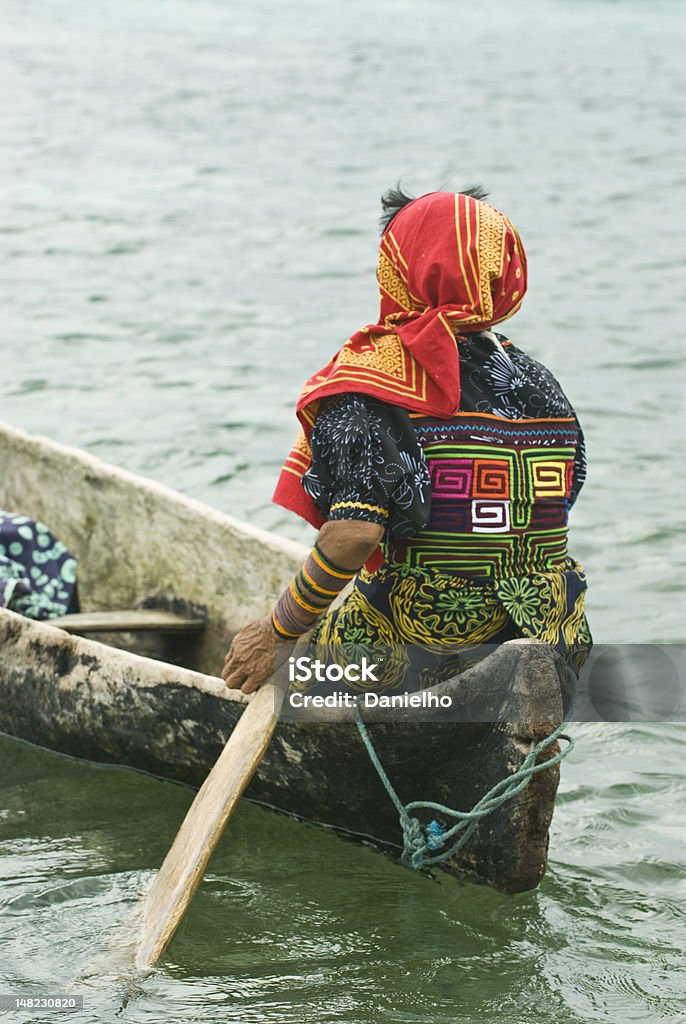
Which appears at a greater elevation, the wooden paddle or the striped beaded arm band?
the striped beaded arm band

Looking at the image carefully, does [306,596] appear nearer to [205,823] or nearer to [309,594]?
[309,594]

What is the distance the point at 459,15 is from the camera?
104 ft

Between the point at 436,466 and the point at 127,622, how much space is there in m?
1.93

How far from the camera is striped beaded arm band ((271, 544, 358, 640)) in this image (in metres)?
3.12

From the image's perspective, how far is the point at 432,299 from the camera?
10.3ft

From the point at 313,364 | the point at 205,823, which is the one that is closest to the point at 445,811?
the point at 205,823

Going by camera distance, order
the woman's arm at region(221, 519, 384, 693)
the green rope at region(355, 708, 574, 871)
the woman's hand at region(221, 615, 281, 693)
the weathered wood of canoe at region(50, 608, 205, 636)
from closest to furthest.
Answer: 1. the woman's arm at region(221, 519, 384, 693)
2. the green rope at region(355, 708, 574, 871)
3. the woman's hand at region(221, 615, 281, 693)
4. the weathered wood of canoe at region(50, 608, 205, 636)

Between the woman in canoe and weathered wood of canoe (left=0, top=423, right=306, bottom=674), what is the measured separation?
1.24 meters

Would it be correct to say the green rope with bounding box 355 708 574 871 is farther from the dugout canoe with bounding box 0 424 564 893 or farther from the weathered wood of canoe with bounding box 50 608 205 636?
the weathered wood of canoe with bounding box 50 608 205 636

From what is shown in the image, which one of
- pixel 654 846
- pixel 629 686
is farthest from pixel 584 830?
pixel 629 686

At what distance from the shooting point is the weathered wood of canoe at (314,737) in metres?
3.20

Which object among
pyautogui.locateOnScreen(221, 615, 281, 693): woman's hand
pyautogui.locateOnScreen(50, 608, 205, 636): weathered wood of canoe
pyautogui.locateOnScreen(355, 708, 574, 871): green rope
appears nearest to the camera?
pyautogui.locateOnScreen(355, 708, 574, 871): green rope

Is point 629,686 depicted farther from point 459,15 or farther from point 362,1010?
point 459,15

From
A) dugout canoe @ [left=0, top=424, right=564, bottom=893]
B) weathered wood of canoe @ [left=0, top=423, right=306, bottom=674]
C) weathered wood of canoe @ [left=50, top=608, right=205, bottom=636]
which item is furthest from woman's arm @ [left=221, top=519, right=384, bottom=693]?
weathered wood of canoe @ [left=50, top=608, right=205, bottom=636]
